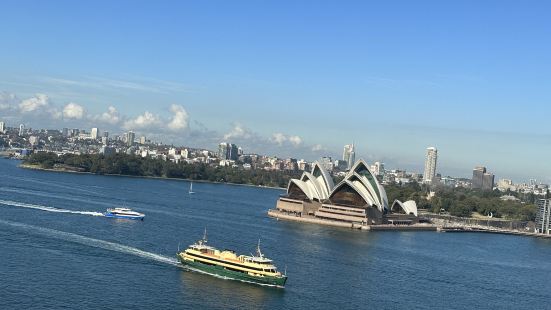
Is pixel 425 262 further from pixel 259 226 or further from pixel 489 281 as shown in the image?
pixel 259 226

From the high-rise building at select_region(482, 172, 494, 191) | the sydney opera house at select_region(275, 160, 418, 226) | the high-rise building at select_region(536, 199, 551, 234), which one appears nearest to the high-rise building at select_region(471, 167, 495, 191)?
the high-rise building at select_region(482, 172, 494, 191)

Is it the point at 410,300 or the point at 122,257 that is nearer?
the point at 410,300

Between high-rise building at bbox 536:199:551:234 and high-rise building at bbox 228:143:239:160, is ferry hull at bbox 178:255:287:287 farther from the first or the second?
high-rise building at bbox 228:143:239:160

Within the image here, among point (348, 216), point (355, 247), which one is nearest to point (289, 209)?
point (348, 216)

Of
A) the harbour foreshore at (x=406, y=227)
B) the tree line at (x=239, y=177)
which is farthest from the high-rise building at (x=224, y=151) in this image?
the harbour foreshore at (x=406, y=227)

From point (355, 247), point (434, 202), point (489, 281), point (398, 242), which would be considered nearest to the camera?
point (489, 281)

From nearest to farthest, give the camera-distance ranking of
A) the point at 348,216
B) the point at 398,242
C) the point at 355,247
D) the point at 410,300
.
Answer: the point at 410,300 < the point at 355,247 < the point at 398,242 < the point at 348,216

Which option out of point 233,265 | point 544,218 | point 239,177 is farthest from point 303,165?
point 233,265
